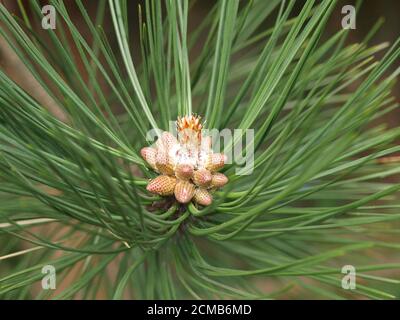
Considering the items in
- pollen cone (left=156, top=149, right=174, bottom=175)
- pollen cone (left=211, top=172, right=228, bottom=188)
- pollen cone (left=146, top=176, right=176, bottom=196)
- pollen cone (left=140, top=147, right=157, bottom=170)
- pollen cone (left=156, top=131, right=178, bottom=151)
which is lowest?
pollen cone (left=146, top=176, right=176, bottom=196)

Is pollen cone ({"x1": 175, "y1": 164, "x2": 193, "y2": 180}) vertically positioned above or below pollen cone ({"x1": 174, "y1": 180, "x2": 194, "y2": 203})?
above

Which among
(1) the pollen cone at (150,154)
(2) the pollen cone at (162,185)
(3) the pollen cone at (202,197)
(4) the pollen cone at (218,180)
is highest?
(1) the pollen cone at (150,154)

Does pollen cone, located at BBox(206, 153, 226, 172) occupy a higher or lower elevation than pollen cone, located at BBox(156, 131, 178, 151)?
lower
